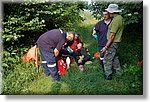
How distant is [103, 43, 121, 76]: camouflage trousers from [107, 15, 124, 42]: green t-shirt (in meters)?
0.07

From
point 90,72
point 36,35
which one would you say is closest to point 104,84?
point 90,72

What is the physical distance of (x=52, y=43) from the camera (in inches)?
166

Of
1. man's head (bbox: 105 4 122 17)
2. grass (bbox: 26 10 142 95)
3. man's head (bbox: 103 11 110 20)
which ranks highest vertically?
man's head (bbox: 105 4 122 17)

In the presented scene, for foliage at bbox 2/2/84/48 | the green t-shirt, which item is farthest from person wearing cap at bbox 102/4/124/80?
foliage at bbox 2/2/84/48

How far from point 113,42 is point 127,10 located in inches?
11.8

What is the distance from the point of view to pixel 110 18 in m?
4.20

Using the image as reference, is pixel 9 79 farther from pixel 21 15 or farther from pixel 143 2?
pixel 143 2

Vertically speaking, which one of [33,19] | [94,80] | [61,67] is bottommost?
[94,80]

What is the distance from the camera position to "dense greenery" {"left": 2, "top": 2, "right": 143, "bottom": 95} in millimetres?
4188

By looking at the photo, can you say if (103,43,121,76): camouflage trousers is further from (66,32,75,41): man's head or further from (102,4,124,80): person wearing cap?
(66,32,75,41): man's head

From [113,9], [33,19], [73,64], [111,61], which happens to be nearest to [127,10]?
[113,9]

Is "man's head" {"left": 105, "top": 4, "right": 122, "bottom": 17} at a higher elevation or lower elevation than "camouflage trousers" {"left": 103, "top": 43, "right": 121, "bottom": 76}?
higher

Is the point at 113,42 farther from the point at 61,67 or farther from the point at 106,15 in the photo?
the point at 61,67

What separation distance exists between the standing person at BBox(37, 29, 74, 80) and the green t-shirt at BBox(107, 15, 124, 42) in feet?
1.12
